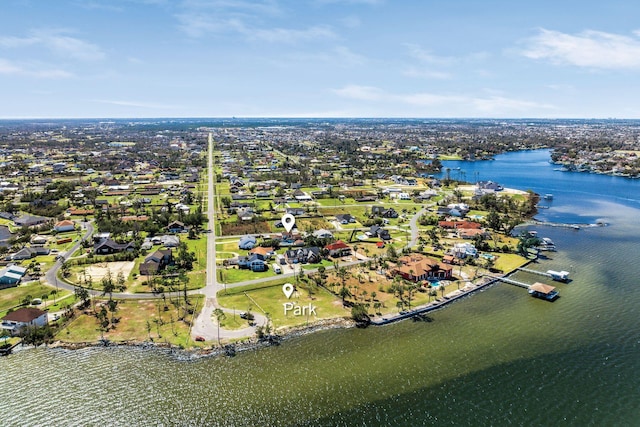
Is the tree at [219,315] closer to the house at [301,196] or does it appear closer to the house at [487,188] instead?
the house at [301,196]

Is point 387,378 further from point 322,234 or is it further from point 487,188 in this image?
point 487,188

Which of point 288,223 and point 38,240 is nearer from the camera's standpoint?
point 38,240

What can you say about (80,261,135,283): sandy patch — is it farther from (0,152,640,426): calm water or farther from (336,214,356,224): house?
(336,214,356,224): house

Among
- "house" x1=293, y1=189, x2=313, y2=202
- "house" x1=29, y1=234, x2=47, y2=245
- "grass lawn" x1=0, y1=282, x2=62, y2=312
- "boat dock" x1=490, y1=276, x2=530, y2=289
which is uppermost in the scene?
"house" x1=293, y1=189, x2=313, y2=202

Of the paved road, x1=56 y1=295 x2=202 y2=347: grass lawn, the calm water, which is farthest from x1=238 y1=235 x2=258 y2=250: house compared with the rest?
the calm water

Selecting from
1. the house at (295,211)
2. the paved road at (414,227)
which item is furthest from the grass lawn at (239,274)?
the house at (295,211)

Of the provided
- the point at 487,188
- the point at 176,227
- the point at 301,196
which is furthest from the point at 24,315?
the point at 487,188

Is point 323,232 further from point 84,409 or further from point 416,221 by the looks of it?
point 84,409
